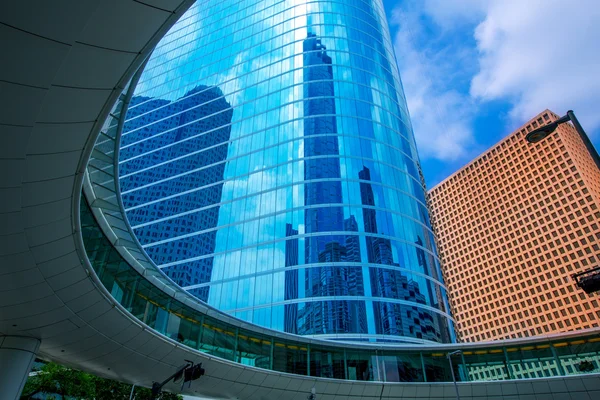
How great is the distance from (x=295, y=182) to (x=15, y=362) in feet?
170

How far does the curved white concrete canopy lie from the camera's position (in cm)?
661

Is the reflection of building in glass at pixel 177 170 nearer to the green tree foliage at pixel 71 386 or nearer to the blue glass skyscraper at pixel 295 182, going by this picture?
the blue glass skyscraper at pixel 295 182

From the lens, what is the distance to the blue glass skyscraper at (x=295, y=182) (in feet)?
184

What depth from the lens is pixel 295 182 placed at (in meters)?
66.5

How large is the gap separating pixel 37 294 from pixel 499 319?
453 ft

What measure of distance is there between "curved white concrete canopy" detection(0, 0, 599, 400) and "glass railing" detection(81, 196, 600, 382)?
6.84ft

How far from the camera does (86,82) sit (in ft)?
25.7

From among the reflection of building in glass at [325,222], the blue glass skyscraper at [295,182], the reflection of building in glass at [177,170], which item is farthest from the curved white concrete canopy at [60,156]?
the reflection of building in glass at [177,170]

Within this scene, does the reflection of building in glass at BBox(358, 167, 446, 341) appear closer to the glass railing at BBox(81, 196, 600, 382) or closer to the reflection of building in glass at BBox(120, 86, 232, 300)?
the glass railing at BBox(81, 196, 600, 382)

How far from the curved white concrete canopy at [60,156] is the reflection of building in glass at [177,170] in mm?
48297

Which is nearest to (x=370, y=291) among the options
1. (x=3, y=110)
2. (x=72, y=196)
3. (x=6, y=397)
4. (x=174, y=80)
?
(x=6, y=397)

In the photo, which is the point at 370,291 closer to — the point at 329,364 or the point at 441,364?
the point at 441,364

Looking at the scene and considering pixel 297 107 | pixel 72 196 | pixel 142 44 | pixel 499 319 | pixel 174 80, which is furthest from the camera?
pixel 499 319

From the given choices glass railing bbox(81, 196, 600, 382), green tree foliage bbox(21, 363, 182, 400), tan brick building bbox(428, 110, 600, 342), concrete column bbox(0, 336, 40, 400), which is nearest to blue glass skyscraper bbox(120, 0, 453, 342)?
glass railing bbox(81, 196, 600, 382)
